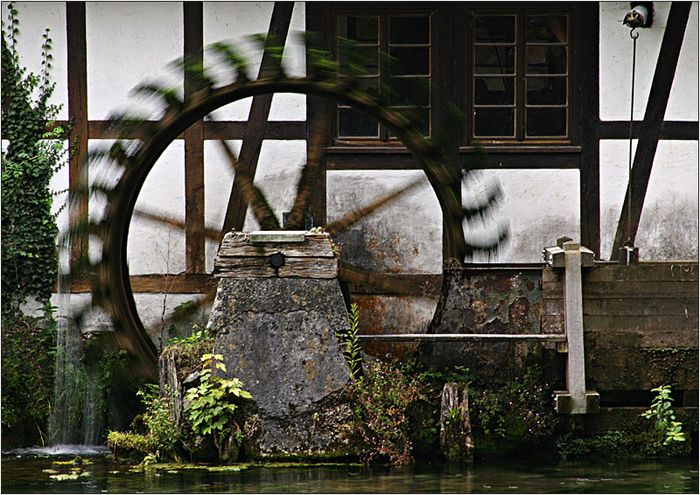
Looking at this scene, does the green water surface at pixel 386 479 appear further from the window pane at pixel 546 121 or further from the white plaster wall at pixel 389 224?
A: the window pane at pixel 546 121

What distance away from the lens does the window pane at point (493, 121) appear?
32.7 feet

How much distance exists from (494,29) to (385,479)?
415 centimetres

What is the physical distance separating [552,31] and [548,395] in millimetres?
3135

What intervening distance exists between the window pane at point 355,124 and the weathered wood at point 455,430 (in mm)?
2717

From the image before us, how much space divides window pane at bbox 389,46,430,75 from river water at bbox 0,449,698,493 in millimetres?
3460

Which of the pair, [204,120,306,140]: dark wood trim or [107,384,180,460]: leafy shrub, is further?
[204,120,306,140]: dark wood trim

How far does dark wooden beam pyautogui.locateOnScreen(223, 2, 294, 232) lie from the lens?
31.6ft

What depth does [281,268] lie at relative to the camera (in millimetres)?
8039

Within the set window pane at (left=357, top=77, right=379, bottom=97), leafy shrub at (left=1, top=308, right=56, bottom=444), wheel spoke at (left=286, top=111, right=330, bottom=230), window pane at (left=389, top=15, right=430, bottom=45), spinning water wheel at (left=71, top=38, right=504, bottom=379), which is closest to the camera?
spinning water wheel at (left=71, top=38, right=504, bottom=379)

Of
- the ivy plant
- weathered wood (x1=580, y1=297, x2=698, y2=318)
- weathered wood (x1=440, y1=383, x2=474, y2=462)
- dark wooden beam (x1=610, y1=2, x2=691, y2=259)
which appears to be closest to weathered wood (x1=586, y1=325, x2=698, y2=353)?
weathered wood (x1=580, y1=297, x2=698, y2=318)

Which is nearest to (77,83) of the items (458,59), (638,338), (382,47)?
(382,47)

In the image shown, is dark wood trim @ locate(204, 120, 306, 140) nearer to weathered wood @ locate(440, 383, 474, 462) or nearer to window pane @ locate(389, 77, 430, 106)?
window pane @ locate(389, 77, 430, 106)

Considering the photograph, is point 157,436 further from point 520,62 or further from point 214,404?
point 520,62

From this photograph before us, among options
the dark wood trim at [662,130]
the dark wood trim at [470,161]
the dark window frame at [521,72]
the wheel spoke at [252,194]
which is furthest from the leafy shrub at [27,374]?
the dark wood trim at [662,130]
